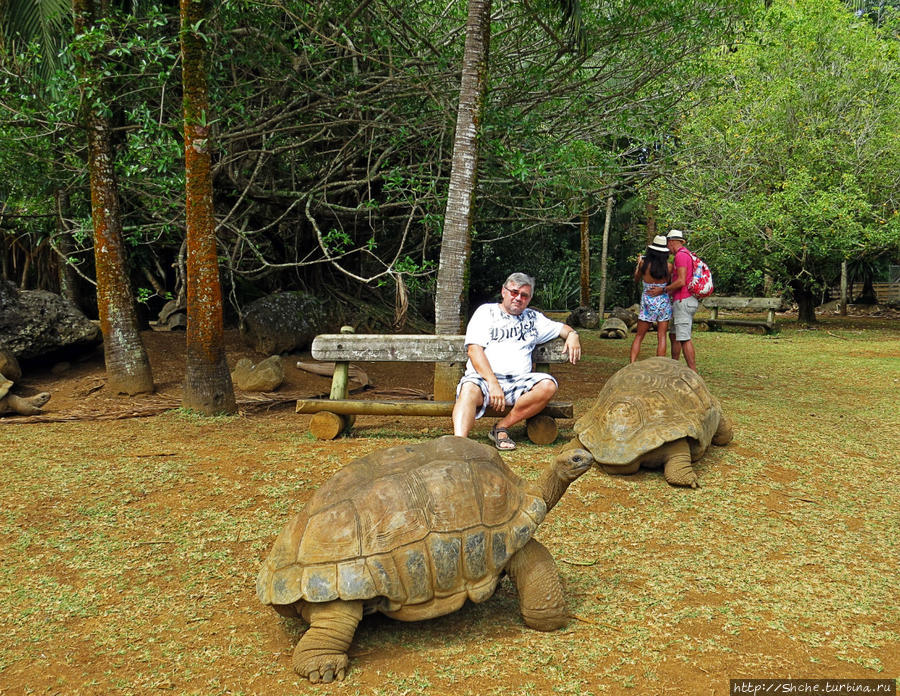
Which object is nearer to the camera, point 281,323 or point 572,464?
point 572,464

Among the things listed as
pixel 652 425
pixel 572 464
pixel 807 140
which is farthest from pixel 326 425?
pixel 807 140

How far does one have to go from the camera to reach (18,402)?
274 inches

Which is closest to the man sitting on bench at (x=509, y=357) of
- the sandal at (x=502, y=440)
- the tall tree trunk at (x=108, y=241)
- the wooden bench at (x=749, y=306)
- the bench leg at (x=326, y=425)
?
the sandal at (x=502, y=440)

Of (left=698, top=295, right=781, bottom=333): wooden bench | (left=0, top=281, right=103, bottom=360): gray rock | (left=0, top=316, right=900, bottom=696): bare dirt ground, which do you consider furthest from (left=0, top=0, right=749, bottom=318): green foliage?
(left=698, top=295, right=781, bottom=333): wooden bench

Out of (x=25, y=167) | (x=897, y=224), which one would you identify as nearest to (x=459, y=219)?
(x=25, y=167)

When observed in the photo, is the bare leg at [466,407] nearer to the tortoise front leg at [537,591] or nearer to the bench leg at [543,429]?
the bench leg at [543,429]

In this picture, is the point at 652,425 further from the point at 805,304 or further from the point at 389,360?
the point at 805,304

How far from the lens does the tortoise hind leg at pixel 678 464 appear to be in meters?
4.70

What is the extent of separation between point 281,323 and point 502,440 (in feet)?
18.0

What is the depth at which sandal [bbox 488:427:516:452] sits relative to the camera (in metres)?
5.53

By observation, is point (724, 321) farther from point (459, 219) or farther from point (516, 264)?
point (459, 219)

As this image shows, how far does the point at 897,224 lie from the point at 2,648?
722 inches

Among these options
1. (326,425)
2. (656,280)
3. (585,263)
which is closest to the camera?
(326,425)

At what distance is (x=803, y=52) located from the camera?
1659cm
